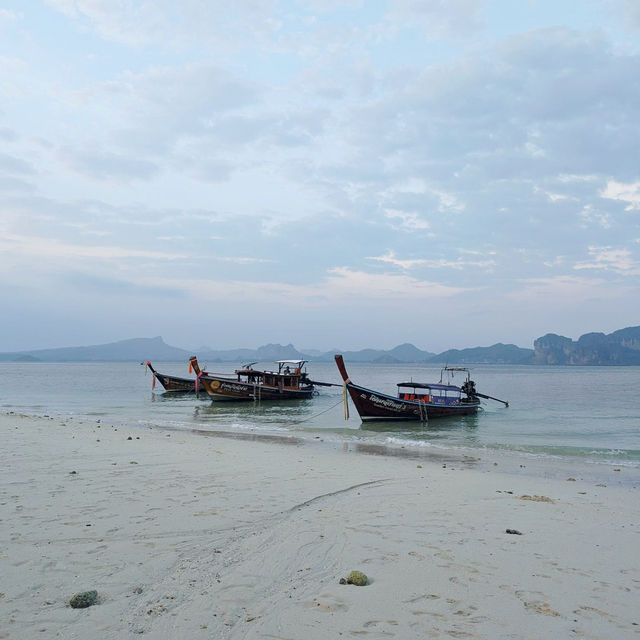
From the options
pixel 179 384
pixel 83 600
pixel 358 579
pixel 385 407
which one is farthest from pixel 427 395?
pixel 179 384

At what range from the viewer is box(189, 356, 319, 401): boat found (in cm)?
4000

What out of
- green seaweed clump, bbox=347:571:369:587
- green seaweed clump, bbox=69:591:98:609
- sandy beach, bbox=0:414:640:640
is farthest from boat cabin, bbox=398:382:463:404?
green seaweed clump, bbox=69:591:98:609

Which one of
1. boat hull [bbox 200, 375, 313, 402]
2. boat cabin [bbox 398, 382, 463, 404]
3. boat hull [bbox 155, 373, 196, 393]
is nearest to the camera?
boat cabin [bbox 398, 382, 463, 404]

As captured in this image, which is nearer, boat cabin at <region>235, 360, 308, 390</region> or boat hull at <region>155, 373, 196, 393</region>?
boat cabin at <region>235, 360, 308, 390</region>

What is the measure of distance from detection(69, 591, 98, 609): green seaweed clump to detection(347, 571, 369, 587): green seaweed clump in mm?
2307

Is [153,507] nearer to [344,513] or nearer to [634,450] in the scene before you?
[344,513]

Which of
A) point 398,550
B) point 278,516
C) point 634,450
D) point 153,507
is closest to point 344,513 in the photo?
point 278,516

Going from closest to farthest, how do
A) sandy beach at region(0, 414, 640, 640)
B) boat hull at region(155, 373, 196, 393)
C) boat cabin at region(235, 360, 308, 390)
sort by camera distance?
sandy beach at region(0, 414, 640, 640)
boat cabin at region(235, 360, 308, 390)
boat hull at region(155, 373, 196, 393)

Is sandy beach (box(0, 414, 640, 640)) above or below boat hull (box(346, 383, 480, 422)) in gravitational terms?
above

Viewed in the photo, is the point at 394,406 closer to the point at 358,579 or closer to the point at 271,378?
the point at 271,378

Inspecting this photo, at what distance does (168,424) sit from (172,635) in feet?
73.7

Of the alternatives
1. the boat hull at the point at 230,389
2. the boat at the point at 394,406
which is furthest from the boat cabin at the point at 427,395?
the boat hull at the point at 230,389

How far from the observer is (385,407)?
27.6 meters

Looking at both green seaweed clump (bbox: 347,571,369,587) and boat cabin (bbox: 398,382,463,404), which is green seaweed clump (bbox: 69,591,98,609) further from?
boat cabin (bbox: 398,382,463,404)
